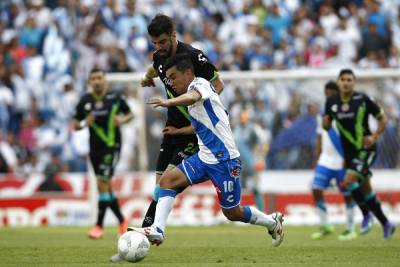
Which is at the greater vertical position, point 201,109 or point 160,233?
point 201,109

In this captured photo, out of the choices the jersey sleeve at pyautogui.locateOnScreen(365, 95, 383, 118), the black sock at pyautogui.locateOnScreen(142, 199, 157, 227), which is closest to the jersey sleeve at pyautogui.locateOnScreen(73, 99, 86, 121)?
the jersey sleeve at pyautogui.locateOnScreen(365, 95, 383, 118)

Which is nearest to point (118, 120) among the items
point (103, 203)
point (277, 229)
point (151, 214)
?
point (103, 203)

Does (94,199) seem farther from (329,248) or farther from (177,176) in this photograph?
(177,176)

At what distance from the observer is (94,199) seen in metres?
22.3

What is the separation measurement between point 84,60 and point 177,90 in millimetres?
15847

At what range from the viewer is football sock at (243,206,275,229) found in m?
11.5

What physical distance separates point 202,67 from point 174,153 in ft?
3.72

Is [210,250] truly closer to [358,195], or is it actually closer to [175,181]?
[175,181]

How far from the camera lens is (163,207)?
11.0m

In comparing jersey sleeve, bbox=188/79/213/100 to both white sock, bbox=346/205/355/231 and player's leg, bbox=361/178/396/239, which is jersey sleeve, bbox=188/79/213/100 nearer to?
player's leg, bbox=361/178/396/239

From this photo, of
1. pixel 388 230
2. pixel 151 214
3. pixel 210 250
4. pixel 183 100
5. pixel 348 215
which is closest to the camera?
pixel 183 100

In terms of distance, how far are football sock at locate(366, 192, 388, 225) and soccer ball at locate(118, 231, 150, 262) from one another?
585cm

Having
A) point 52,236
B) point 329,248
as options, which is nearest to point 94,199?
point 52,236

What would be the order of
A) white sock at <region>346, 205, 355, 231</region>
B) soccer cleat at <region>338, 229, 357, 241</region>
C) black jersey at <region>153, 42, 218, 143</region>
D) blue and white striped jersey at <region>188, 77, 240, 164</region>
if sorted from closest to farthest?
blue and white striped jersey at <region>188, 77, 240, 164</region> < black jersey at <region>153, 42, 218, 143</region> < soccer cleat at <region>338, 229, 357, 241</region> < white sock at <region>346, 205, 355, 231</region>
